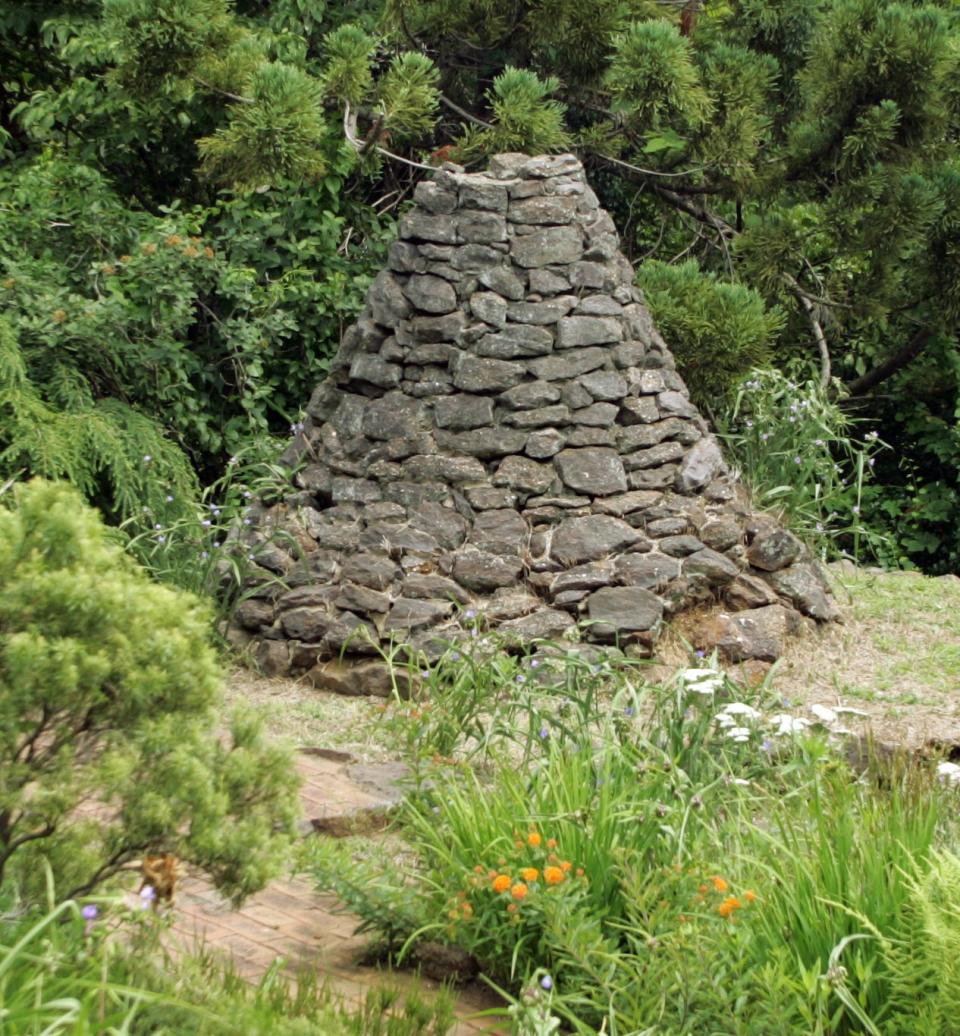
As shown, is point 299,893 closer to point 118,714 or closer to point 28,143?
point 118,714

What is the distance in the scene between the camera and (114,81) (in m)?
7.60

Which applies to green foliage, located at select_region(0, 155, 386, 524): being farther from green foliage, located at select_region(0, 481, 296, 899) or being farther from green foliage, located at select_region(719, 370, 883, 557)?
green foliage, located at select_region(0, 481, 296, 899)

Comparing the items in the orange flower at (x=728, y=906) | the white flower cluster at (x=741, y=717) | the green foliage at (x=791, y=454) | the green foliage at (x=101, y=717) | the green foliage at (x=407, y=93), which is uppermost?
the green foliage at (x=407, y=93)

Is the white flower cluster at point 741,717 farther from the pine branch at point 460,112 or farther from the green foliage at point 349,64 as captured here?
the pine branch at point 460,112

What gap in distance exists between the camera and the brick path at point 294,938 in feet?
11.2

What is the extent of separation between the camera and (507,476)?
21.7ft

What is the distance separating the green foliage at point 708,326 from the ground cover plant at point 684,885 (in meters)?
4.06

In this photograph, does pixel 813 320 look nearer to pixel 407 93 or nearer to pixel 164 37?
pixel 407 93

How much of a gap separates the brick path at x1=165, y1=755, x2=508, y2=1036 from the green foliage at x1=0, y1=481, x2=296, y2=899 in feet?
1.41

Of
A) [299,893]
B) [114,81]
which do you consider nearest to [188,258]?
[114,81]

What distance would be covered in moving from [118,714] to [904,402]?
29.7 feet

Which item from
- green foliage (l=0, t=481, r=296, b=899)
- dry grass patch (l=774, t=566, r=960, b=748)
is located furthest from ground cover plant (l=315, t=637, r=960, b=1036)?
dry grass patch (l=774, t=566, r=960, b=748)

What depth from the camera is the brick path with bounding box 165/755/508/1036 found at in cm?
340

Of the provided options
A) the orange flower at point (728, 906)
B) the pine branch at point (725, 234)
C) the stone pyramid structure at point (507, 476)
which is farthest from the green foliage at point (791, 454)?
the orange flower at point (728, 906)
